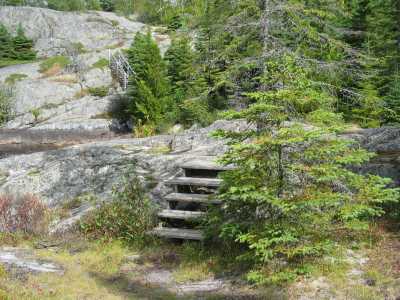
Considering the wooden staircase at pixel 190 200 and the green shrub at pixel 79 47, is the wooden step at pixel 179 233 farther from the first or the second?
the green shrub at pixel 79 47

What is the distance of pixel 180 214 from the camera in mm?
7977

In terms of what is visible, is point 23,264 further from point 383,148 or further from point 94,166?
point 383,148

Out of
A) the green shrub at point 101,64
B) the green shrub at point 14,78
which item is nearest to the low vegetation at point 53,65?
the green shrub at point 14,78

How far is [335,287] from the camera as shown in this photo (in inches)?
220

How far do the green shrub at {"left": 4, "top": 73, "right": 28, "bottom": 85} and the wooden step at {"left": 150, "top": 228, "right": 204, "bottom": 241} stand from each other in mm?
38775

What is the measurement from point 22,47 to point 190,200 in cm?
5599

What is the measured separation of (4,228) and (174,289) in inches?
168

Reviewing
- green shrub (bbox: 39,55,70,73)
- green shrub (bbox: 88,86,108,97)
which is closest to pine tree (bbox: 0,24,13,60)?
green shrub (bbox: 39,55,70,73)

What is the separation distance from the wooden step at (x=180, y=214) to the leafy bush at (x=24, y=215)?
2.52 meters

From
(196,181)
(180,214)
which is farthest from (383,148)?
(180,214)

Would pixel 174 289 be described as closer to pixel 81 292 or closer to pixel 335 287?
pixel 81 292

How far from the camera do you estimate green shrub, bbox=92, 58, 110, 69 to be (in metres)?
46.3

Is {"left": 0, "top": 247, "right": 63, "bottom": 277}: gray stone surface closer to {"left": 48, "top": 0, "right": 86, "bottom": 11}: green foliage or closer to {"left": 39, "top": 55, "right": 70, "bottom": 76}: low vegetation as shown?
{"left": 39, "top": 55, "right": 70, "bottom": 76}: low vegetation

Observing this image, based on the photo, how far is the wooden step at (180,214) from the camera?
7.79 metres
